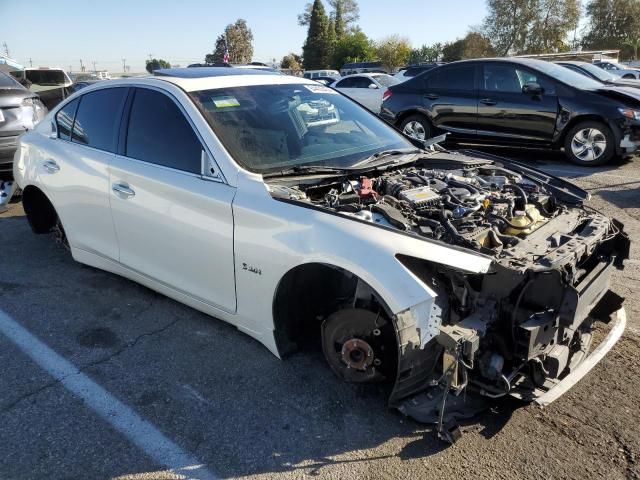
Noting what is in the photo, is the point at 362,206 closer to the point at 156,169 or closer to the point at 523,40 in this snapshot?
the point at 156,169

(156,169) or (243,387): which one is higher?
(156,169)

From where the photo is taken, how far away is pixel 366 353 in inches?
→ 109

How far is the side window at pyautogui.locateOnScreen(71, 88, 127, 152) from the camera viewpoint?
389 cm

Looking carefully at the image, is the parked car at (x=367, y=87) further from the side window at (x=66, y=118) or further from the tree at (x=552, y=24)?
the tree at (x=552, y=24)

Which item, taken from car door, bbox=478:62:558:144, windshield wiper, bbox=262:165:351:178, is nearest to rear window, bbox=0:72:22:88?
windshield wiper, bbox=262:165:351:178

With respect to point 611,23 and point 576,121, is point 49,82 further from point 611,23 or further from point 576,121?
point 611,23

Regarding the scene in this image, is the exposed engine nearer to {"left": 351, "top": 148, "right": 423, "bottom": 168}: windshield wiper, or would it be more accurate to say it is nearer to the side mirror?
{"left": 351, "top": 148, "right": 423, "bottom": 168}: windshield wiper

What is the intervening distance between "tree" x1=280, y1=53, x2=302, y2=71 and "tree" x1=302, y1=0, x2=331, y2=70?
2352mm

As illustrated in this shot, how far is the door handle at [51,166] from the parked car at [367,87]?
11439mm

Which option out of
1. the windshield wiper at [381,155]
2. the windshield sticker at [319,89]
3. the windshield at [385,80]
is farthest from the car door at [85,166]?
the windshield at [385,80]

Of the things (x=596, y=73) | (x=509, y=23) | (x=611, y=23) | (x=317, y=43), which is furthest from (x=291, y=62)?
(x=596, y=73)

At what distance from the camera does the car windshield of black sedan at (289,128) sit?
332 cm

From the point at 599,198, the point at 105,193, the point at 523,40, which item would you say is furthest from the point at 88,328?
the point at 523,40

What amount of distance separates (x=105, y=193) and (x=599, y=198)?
583cm
